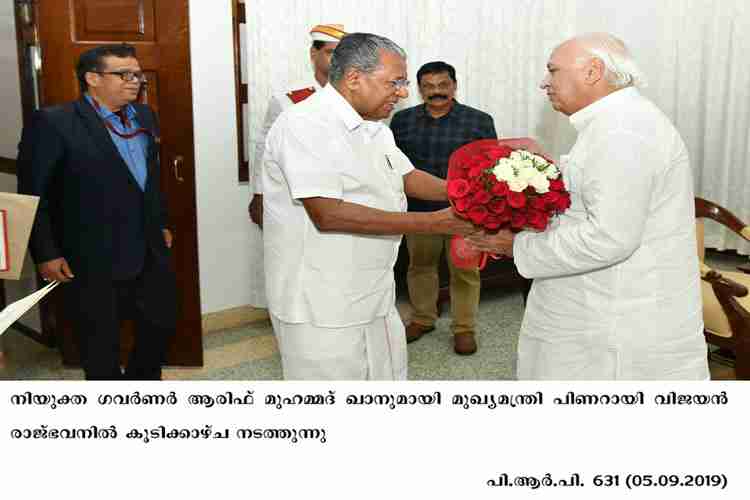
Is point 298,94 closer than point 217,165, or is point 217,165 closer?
point 298,94

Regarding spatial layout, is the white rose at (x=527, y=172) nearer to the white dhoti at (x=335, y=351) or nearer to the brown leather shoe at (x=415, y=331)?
the white dhoti at (x=335, y=351)

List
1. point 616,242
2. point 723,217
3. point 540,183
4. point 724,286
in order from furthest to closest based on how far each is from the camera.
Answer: point 723,217 < point 724,286 < point 540,183 < point 616,242

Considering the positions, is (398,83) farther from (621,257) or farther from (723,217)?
(723,217)

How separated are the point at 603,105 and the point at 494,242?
46 cm

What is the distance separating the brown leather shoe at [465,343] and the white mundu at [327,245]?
6.34 feet

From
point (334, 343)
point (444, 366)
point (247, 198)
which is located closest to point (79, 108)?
point (334, 343)

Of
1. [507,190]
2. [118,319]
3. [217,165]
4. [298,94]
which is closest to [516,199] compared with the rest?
[507,190]

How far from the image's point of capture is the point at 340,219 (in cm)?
193

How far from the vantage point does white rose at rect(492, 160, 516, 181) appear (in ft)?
6.20

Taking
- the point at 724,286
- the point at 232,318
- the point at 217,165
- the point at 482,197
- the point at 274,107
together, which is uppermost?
the point at 274,107

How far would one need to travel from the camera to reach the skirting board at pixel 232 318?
4.44m

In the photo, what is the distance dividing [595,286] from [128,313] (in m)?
1.88

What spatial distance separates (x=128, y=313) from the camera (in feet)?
10.1

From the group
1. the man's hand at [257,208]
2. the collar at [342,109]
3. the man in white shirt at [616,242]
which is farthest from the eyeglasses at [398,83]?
the man's hand at [257,208]
